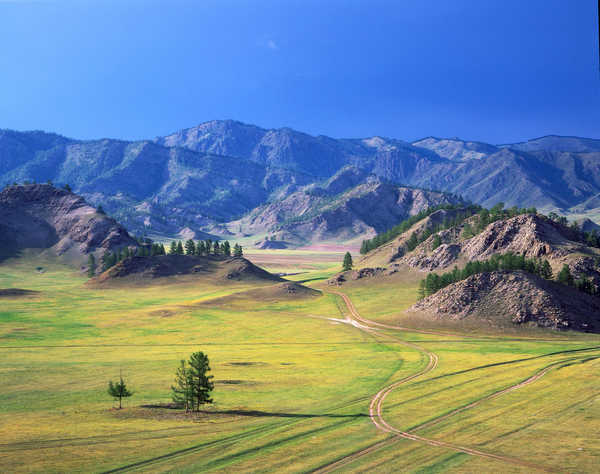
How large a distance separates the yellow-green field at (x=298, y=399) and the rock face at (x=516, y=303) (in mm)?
5802

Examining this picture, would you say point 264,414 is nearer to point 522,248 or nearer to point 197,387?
point 197,387

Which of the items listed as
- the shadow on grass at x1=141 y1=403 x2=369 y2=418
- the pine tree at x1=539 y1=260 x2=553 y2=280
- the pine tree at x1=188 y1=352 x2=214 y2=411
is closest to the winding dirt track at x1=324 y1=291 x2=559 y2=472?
the shadow on grass at x1=141 y1=403 x2=369 y2=418

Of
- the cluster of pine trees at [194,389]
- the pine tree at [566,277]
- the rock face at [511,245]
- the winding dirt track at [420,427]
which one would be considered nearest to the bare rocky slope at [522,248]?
the rock face at [511,245]

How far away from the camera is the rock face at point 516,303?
4050 inches

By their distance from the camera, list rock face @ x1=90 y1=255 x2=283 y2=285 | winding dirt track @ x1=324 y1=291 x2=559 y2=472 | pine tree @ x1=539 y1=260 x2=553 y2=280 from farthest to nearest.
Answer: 1. rock face @ x1=90 y1=255 x2=283 y2=285
2. pine tree @ x1=539 y1=260 x2=553 y2=280
3. winding dirt track @ x1=324 y1=291 x2=559 y2=472

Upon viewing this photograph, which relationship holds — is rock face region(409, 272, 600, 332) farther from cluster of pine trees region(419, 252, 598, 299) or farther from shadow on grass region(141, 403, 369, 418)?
shadow on grass region(141, 403, 369, 418)

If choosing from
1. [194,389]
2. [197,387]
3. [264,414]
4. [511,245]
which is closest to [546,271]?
[511,245]

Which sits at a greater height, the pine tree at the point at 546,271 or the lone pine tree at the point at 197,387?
the pine tree at the point at 546,271

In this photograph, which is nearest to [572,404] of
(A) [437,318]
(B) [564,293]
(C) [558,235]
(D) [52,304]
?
(A) [437,318]

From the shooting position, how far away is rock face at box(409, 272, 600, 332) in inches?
4050

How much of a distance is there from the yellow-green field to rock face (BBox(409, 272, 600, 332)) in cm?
580

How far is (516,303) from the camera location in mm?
106812

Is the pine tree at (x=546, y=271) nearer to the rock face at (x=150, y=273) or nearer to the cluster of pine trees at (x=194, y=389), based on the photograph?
the cluster of pine trees at (x=194, y=389)

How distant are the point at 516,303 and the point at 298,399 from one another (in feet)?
238
